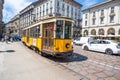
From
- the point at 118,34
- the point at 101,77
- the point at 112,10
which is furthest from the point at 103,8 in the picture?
the point at 101,77

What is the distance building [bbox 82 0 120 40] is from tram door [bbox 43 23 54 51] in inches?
1255

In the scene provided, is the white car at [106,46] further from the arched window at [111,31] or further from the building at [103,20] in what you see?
the arched window at [111,31]

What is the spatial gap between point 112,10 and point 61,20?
117ft

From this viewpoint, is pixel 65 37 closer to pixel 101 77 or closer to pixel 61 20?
pixel 61 20

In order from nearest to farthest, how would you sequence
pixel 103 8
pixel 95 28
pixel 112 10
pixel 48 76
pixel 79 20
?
1. pixel 48 76
2. pixel 112 10
3. pixel 103 8
4. pixel 95 28
5. pixel 79 20

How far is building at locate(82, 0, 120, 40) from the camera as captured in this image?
3962 centimetres

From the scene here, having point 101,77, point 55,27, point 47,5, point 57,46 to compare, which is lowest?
point 101,77

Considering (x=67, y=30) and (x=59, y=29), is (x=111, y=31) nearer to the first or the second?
(x=67, y=30)

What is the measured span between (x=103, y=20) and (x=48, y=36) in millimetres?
36850

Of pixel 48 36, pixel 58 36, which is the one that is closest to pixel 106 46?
pixel 58 36

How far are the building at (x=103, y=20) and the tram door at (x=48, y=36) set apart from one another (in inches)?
1255

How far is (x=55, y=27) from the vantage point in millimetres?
9641

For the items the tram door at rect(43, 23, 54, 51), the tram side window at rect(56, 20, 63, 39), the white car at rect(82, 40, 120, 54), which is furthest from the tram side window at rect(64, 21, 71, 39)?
the white car at rect(82, 40, 120, 54)

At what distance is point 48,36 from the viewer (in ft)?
34.1
